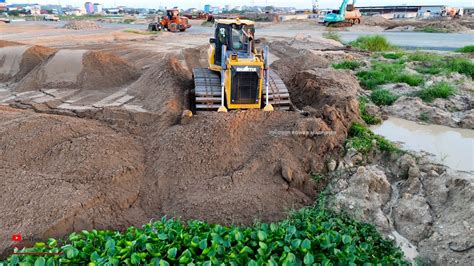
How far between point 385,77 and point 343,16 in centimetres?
2824

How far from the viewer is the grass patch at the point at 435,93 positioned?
34.4 ft

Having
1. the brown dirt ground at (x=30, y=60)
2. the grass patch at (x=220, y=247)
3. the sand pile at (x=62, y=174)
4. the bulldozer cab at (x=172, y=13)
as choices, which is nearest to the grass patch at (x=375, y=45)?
the brown dirt ground at (x=30, y=60)

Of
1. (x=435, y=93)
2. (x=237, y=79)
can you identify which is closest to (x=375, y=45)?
(x=435, y=93)

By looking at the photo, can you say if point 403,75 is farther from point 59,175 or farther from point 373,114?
point 59,175

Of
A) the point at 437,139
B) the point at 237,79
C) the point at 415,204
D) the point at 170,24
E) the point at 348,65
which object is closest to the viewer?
the point at 415,204

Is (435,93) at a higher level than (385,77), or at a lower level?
lower

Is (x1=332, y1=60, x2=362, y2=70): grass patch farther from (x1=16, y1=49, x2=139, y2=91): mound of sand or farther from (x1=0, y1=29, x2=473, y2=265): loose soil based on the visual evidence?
(x1=16, y1=49, x2=139, y2=91): mound of sand

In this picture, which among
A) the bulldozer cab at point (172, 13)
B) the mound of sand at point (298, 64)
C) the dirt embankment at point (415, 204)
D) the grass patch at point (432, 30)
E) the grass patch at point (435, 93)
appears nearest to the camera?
the dirt embankment at point (415, 204)

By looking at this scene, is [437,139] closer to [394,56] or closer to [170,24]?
[394,56]

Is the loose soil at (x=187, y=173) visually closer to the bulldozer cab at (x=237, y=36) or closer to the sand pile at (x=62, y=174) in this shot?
the sand pile at (x=62, y=174)

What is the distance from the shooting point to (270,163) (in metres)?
6.30

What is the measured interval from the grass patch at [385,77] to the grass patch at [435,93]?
1091 millimetres

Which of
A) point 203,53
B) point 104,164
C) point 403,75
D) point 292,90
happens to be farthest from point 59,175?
point 203,53

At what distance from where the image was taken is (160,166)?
641 cm
